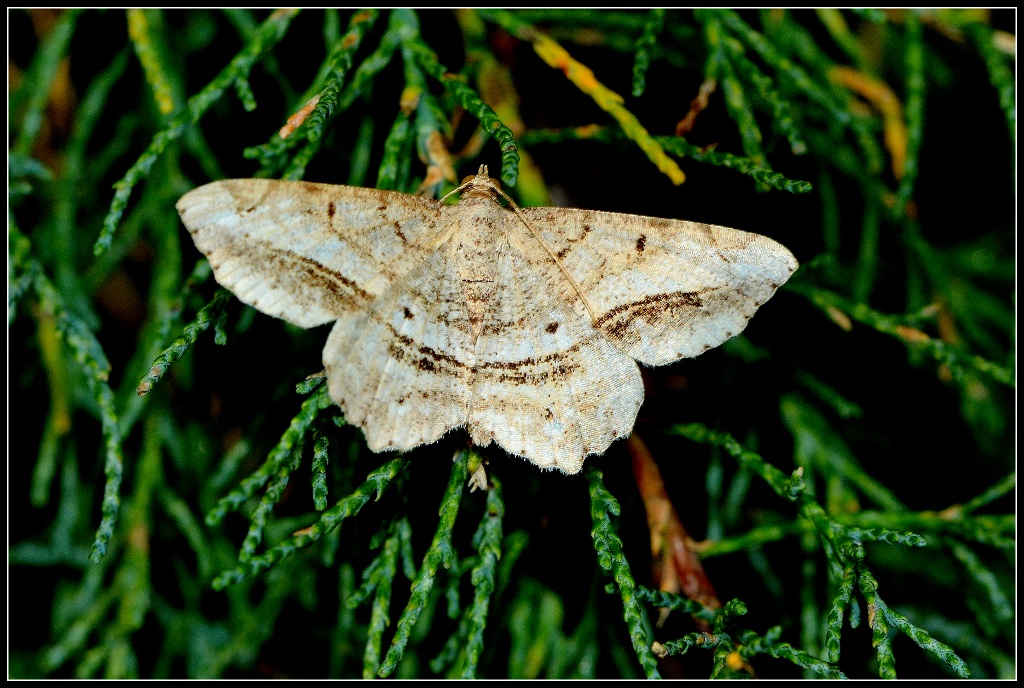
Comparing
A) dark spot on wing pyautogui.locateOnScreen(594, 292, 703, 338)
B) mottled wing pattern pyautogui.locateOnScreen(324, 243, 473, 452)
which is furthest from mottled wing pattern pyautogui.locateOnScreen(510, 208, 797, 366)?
mottled wing pattern pyautogui.locateOnScreen(324, 243, 473, 452)

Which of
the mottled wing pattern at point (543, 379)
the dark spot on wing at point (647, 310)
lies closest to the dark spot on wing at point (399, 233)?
the mottled wing pattern at point (543, 379)

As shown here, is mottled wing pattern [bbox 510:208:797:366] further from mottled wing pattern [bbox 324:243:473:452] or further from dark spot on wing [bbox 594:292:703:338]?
mottled wing pattern [bbox 324:243:473:452]

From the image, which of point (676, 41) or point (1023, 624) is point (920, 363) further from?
point (676, 41)

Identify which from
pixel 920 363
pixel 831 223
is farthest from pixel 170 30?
pixel 920 363

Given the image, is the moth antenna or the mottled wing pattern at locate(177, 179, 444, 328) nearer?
the mottled wing pattern at locate(177, 179, 444, 328)

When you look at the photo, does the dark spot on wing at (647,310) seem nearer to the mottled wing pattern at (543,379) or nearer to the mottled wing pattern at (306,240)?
the mottled wing pattern at (543,379)

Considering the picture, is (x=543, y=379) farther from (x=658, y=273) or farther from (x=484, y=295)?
(x=658, y=273)

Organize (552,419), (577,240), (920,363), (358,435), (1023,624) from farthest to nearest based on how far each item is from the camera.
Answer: (920,363) → (1023,624) → (358,435) → (577,240) → (552,419)
